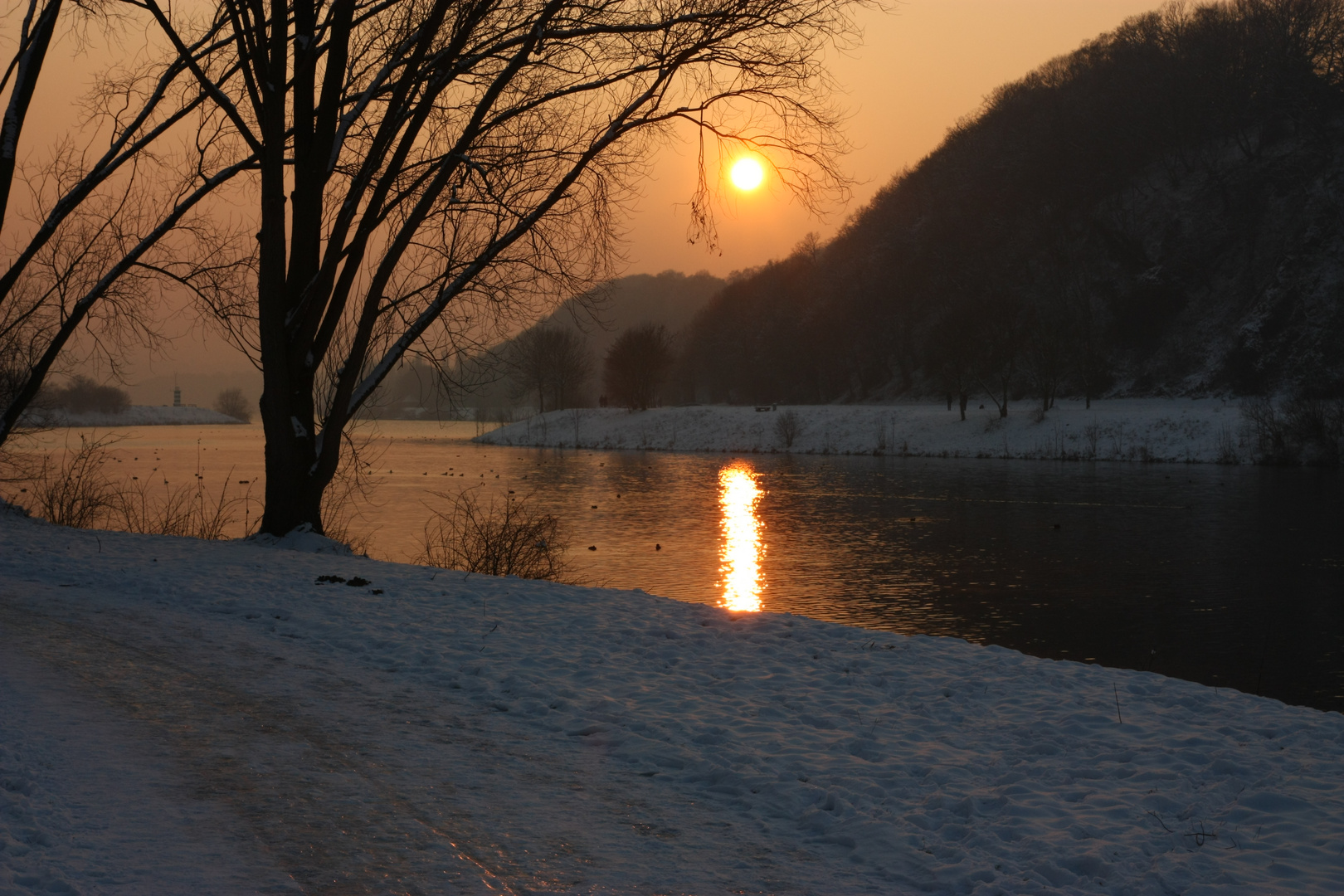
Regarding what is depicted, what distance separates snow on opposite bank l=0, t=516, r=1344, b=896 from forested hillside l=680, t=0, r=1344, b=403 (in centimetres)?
5480

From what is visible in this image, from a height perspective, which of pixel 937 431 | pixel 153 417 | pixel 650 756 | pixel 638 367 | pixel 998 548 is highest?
pixel 638 367

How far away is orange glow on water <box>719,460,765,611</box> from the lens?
606 inches

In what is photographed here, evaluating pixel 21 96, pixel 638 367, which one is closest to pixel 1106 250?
pixel 638 367

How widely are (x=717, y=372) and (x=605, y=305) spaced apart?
108m

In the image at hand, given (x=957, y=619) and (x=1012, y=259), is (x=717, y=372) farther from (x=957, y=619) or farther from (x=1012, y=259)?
(x=957, y=619)

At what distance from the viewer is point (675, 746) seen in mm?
6254

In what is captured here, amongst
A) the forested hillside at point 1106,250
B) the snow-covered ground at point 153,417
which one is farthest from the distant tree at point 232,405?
the forested hillside at point 1106,250

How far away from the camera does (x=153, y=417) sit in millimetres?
160750

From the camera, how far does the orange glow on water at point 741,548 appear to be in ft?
50.5

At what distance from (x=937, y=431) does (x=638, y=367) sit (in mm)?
33964

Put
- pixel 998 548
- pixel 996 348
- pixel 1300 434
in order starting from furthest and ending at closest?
pixel 996 348 < pixel 1300 434 < pixel 998 548

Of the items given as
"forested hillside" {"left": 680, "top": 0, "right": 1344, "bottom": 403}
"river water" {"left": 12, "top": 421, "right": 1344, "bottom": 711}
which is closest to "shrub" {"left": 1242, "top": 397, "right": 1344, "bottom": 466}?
"river water" {"left": 12, "top": 421, "right": 1344, "bottom": 711}

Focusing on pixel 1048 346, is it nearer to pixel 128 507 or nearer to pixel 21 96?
pixel 128 507

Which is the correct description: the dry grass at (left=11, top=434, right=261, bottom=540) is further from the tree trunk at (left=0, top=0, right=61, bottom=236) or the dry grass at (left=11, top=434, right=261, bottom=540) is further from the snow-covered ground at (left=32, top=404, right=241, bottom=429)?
the snow-covered ground at (left=32, top=404, right=241, bottom=429)
